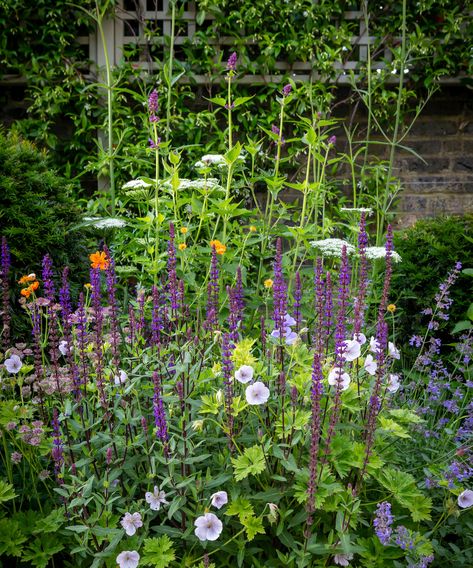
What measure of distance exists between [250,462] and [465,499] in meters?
0.69

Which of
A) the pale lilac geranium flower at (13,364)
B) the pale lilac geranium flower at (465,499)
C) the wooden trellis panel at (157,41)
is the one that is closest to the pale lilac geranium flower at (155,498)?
the pale lilac geranium flower at (13,364)

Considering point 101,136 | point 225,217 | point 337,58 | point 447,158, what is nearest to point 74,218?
point 225,217

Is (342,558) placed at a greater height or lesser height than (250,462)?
lesser

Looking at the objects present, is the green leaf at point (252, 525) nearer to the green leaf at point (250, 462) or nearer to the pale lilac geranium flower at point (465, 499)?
the green leaf at point (250, 462)

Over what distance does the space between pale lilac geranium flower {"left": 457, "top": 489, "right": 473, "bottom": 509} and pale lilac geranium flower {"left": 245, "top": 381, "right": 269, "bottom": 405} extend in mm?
671

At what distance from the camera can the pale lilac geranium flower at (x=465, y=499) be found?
1.92 meters

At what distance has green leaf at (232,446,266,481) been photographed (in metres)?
1.71

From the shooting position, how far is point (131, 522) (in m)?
1.75

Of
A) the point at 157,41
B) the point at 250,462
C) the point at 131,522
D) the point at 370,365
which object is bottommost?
the point at 131,522

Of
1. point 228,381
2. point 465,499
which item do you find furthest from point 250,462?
point 465,499

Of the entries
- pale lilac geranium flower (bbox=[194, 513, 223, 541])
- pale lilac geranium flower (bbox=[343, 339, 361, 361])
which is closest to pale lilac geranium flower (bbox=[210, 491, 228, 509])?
pale lilac geranium flower (bbox=[194, 513, 223, 541])

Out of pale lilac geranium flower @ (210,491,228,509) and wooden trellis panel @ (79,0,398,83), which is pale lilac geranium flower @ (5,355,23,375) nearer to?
pale lilac geranium flower @ (210,491,228,509)

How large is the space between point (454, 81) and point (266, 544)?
5.09 metres

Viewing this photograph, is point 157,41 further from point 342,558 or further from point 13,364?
point 342,558
